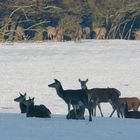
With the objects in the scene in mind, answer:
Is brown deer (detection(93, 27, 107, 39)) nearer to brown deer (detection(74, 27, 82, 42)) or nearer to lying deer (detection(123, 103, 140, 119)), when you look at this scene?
brown deer (detection(74, 27, 82, 42))

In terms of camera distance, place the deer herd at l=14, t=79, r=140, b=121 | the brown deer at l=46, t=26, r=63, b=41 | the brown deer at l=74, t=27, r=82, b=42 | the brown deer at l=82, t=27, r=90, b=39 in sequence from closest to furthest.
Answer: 1. the deer herd at l=14, t=79, r=140, b=121
2. the brown deer at l=74, t=27, r=82, b=42
3. the brown deer at l=46, t=26, r=63, b=41
4. the brown deer at l=82, t=27, r=90, b=39

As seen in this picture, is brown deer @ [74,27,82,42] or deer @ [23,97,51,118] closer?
deer @ [23,97,51,118]

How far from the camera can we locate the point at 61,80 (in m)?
25.0

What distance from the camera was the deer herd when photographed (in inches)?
581

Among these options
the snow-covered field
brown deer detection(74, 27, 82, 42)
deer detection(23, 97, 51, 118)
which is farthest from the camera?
brown deer detection(74, 27, 82, 42)

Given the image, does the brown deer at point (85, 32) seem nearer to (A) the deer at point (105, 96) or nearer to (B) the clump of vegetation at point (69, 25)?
(B) the clump of vegetation at point (69, 25)

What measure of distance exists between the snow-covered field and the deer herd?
30cm

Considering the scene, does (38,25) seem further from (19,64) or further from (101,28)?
(19,64)

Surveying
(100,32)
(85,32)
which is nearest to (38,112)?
(100,32)

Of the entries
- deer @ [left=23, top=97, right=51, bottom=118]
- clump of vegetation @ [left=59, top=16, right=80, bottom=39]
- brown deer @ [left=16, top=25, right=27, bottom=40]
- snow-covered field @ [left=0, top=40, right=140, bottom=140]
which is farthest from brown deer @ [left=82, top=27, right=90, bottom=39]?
deer @ [left=23, top=97, right=51, bottom=118]

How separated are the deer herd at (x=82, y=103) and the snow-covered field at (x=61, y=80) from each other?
30 centimetres

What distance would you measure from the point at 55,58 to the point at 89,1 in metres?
24.9

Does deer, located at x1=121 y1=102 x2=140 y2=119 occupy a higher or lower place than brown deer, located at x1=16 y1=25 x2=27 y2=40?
higher

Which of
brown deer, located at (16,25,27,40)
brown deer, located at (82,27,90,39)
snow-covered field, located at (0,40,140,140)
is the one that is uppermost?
snow-covered field, located at (0,40,140,140)
